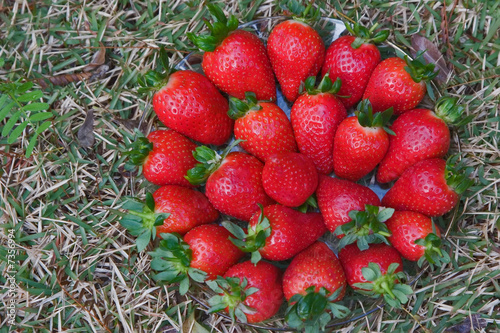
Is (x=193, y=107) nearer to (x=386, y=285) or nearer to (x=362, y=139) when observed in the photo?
(x=362, y=139)

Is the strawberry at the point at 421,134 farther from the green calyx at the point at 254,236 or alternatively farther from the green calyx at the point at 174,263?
the green calyx at the point at 174,263

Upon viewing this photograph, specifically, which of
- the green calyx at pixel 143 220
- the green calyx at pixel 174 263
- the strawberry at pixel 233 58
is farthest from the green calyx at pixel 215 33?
the green calyx at pixel 174 263

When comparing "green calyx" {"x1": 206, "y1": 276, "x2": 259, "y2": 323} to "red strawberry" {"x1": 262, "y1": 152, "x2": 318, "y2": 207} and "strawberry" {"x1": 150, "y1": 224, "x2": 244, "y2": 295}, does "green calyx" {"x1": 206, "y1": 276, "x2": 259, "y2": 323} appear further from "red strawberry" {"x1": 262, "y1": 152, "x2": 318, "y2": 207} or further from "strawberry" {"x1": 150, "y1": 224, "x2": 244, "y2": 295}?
"red strawberry" {"x1": 262, "y1": 152, "x2": 318, "y2": 207}

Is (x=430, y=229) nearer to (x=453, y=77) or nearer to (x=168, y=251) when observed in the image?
(x=453, y=77)

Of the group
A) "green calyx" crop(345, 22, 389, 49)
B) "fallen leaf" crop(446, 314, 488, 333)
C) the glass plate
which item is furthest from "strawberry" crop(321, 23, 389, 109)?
"fallen leaf" crop(446, 314, 488, 333)

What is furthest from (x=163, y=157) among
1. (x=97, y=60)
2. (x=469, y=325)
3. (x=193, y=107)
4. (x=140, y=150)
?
(x=469, y=325)

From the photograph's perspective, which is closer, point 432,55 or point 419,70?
point 419,70
